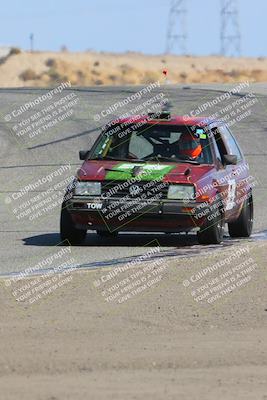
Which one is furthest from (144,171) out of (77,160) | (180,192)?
(77,160)

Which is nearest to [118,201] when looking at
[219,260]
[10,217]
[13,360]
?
[219,260]

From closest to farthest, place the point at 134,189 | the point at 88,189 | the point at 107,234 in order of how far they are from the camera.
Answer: the point at 134,189, the point at 88,189, the point at 107,234

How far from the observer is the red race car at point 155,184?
14.0 meters

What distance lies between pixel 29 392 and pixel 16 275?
15.7 ft

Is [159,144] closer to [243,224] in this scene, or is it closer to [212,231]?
[212,231]

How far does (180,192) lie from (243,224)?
5.46 feet

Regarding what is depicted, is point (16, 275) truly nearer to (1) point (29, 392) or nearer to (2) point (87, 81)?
(1) point (29, 392)

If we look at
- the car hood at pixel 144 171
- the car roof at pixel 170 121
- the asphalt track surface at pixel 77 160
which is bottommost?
the asphalt track surface at pixel 77 160

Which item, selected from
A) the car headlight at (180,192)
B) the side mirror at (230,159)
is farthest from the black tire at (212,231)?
the side mirror at (230,159)

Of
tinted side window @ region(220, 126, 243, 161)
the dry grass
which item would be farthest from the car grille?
the dry grass

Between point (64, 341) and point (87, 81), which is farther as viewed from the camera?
point (87, 81)

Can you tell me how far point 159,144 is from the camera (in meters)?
14.8

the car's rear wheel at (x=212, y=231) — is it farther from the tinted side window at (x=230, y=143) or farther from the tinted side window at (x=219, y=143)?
the tinted side window at (x=230, y=143)

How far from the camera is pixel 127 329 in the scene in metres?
9.09
